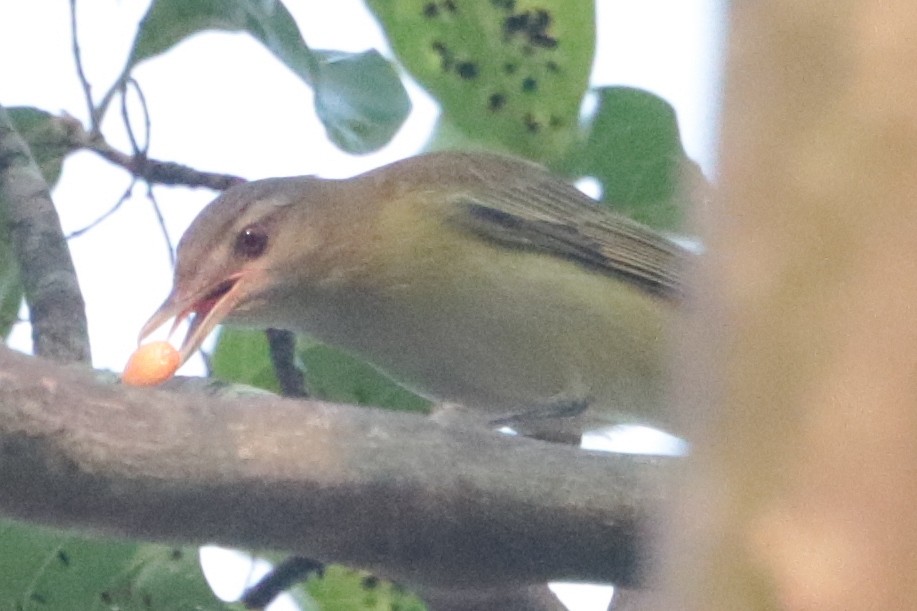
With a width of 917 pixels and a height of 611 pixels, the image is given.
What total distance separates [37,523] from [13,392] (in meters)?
0.14

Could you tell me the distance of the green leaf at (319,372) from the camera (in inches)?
104

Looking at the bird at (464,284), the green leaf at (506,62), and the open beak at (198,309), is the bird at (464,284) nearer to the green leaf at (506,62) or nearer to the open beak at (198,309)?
Result: the open beak at (198,309)

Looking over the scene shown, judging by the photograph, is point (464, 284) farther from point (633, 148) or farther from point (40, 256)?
point (40, 256)

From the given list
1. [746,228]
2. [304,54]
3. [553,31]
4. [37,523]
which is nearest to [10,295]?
[304,54]

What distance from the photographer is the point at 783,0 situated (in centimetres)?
57

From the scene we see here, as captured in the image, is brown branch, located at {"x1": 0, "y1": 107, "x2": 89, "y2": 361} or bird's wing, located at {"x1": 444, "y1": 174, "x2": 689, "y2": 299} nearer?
brown branch, located at {"x1": 0, "y1": 107, "x2": 89, "y2": 361}

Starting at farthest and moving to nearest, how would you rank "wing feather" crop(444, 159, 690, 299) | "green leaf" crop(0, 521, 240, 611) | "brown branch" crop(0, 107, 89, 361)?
"wing feather" crop(444, 159, 690, 299), "brown branch" crop(0, 107, 89, 361), "green leaf" crop(0, 521, 240, 611)

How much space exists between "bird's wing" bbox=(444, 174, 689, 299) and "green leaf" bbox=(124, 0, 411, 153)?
2.01 ft

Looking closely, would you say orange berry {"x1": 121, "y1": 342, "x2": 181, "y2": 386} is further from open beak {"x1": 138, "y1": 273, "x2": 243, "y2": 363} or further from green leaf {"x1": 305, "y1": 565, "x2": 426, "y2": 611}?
green leaf {"x1": 305, "y1": 565, "x2": 426, "y2": 611}

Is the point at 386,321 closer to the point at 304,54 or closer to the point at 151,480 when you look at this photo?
the point at 304,54

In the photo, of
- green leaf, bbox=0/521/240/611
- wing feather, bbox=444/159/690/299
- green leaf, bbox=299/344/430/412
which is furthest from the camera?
wing feather, bbox=444/159/690/299

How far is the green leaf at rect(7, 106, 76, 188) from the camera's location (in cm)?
258

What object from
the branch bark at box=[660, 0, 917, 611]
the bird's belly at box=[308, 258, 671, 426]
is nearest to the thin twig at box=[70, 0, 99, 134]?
the bird's belly at box=[308, 258, 671, 426]

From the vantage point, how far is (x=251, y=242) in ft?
10.1
